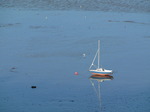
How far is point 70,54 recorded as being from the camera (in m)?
82.4

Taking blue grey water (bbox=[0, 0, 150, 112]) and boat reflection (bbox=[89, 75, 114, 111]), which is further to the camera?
boat reflection (bbox=[89, 75, 114, 111])

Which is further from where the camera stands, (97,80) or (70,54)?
(70,54)

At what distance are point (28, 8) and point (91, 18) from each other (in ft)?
84.0

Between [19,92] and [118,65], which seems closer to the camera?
[19,92]

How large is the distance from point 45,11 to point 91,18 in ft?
57.2

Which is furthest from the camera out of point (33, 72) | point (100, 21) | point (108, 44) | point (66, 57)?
point (100, 21)

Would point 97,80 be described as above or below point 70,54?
below

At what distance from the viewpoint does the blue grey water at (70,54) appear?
60.5m

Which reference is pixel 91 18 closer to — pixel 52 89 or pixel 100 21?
pixel 100 21

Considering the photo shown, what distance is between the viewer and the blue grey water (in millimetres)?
60531

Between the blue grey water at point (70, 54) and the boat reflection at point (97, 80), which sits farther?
the boat reflection at point (97, 80)

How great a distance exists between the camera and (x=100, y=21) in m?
112

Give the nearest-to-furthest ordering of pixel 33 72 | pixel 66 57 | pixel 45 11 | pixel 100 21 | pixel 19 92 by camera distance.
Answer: pixel 19 92, pixel 33 72, pixel 66 57, pixel 100 21, pixel 45 11

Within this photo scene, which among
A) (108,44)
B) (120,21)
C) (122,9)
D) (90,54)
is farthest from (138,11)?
(90,54)
